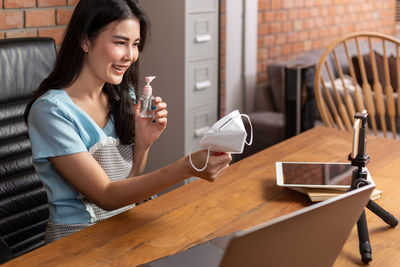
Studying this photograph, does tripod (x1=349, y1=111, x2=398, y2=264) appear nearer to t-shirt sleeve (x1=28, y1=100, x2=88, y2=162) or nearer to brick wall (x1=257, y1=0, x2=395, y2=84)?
t-shirt sleeve (x1=28, y1=100, x2=88, y2=162)

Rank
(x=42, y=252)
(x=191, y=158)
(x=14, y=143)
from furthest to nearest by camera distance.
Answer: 1. (x=14, y=143)
2. (x=191, y=158)
3. (x=42, y=252)

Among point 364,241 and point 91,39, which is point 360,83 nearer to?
point 91,39

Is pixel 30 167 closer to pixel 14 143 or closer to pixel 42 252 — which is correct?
pixel 14 143

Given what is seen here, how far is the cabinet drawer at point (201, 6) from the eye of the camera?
113 inches

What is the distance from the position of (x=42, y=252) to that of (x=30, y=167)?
568mm

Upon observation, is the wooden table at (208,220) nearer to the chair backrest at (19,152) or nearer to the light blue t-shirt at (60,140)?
the light blue t-shirt at (60,140)

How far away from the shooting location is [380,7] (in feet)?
16.0

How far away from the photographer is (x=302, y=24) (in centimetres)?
395

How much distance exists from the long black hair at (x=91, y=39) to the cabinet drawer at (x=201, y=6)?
137 centimetres

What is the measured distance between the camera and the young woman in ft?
4.33

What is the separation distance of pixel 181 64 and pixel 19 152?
1464 mm

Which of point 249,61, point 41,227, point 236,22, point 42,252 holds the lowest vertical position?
point 41,227

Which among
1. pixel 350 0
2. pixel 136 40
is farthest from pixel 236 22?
pixel 136 40

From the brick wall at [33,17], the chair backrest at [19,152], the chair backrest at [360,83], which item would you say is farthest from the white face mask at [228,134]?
the brick wall at [33,17]
